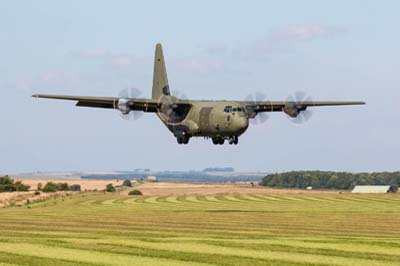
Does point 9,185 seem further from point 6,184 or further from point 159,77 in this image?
point 159,77

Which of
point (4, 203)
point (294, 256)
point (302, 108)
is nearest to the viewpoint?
point (294, 256)

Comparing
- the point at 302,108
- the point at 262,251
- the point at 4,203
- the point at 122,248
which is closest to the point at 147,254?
the point at 122,248

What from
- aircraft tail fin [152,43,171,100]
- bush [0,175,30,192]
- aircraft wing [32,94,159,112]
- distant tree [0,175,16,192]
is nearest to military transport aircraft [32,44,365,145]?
aircraft wing [32,94,159,112]

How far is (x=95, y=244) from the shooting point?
46594mm

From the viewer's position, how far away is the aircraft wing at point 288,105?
80.6m

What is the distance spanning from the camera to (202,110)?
75938 millimetres

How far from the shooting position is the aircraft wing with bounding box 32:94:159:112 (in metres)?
75.8

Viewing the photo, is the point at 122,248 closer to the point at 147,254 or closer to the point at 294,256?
the point at 147,254

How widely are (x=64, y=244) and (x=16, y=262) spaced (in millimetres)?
10655

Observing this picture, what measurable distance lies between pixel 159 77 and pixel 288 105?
17.8 metres

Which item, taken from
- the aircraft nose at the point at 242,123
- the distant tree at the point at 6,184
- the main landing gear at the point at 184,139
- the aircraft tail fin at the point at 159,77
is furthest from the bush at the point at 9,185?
the aircraft nose at the point at 242,123

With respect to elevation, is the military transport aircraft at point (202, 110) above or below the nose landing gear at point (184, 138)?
above

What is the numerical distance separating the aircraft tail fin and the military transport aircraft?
7.70 feet

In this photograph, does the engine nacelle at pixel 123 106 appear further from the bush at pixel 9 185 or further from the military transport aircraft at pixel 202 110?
the bush at pixel 9 185
